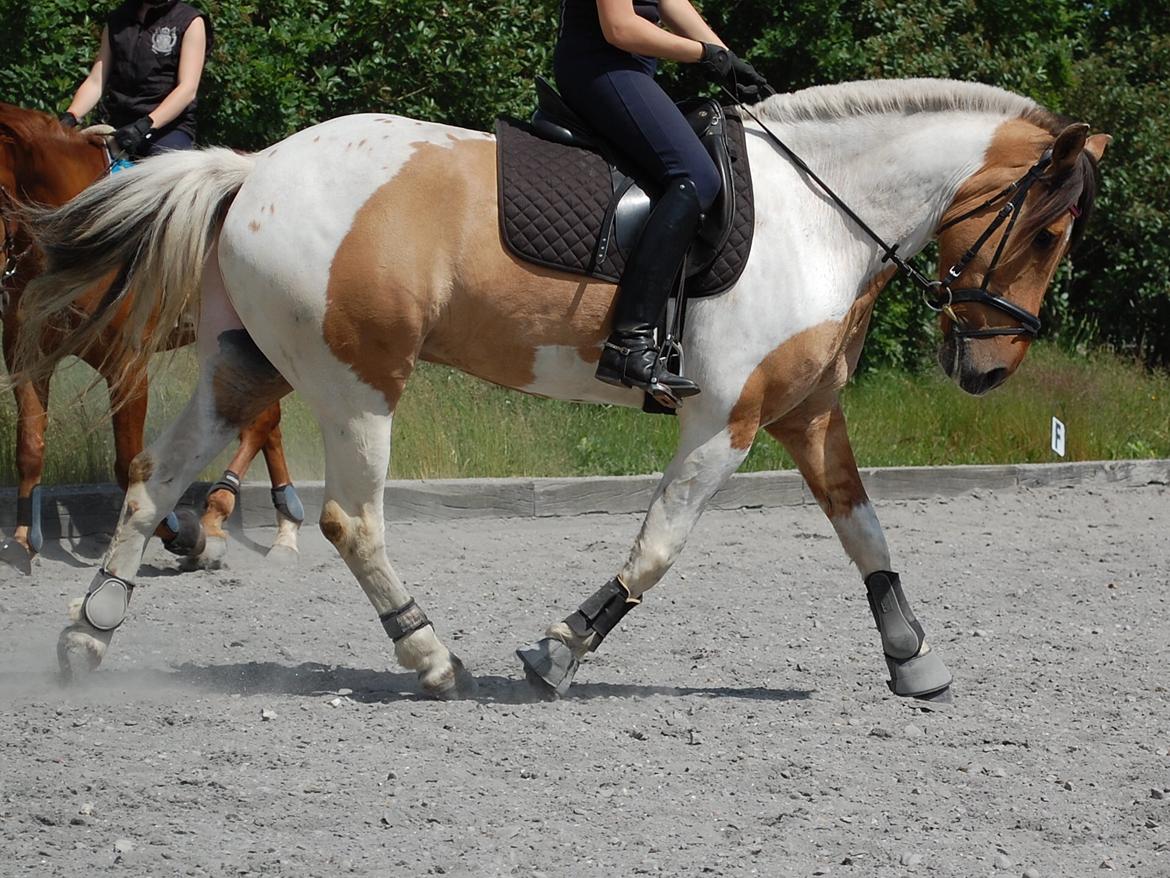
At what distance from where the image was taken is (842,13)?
Answer: 38.6 feet

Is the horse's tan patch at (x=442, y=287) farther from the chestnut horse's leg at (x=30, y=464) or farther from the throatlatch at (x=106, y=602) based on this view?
the chestnut horse's leg at (x=30, y=464)

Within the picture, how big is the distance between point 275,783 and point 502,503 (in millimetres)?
4548

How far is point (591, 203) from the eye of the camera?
4621 mm

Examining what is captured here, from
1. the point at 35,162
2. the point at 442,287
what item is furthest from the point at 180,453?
the point at 35,162

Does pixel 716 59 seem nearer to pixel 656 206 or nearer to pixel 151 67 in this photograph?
pixel 656 206

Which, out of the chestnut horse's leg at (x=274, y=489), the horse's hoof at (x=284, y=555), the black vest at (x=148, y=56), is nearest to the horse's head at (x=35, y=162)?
the black vest at (x=148, y=56)

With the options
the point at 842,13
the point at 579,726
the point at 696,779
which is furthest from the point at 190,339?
the point at 842,13

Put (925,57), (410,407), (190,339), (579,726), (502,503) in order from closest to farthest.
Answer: (579,726), (190,339), (502,503), (410,407), (925,57)

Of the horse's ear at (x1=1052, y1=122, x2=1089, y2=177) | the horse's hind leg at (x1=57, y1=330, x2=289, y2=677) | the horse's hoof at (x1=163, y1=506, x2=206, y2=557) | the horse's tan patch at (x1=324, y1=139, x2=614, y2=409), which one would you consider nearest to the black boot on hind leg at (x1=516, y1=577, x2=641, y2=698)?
the horse's tan patch at (x1=324, y1=139, x2=614, y2=409)

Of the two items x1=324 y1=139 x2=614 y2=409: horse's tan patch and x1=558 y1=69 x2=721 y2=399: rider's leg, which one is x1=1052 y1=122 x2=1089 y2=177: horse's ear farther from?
x1=324 y1=139 x2=614 y2=409: horse's tan patch

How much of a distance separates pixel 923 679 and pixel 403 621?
174cm

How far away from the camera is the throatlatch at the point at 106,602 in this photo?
4750mm

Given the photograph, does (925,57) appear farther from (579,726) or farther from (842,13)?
(579,726)

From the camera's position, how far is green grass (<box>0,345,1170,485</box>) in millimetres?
8211
